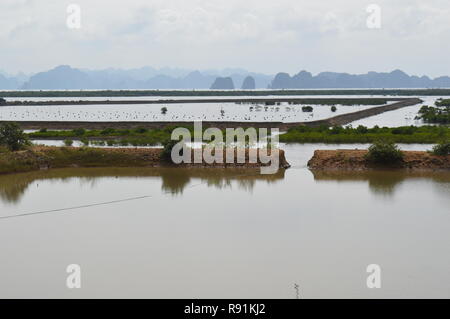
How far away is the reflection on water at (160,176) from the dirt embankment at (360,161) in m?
1.38

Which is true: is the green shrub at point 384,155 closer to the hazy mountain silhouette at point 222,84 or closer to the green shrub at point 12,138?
the green shrub at point 12,138

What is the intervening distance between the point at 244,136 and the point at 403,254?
16.0 m

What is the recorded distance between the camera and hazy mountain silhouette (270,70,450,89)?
16625 cm

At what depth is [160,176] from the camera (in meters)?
17.0

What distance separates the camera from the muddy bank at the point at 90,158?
17.9m

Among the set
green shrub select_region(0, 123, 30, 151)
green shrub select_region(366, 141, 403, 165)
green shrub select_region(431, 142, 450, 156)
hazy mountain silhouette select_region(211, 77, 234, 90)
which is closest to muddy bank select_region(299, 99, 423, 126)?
green shrub select_region(366, 141, 403, 165)

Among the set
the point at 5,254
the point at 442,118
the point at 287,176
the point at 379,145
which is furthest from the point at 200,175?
the point at 442,118

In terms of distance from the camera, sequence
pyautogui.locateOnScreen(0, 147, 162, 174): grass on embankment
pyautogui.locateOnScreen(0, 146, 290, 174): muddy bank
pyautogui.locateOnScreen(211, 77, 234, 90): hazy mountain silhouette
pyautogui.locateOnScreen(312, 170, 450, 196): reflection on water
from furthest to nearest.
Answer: pyautogui.locateOnScreen(211, 77, 234, 90): hazy mountain silhouette, pyautogui.locateOnScreen(0, 147, 162, 174): grass on embankment, pyautogui.locateOnScreen(0, 146, 290, 174): muddy bank, pyautogui.locateOnScreen(312, 170, 450, 196): reflection on water

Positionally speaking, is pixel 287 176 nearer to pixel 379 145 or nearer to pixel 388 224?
pixel 379 145

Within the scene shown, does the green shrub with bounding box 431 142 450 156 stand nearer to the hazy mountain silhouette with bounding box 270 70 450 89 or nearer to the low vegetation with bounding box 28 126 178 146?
the low vegetation with bounding box 28 126 178 146

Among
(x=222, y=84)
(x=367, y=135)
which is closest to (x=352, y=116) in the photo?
(x=367, y=135)

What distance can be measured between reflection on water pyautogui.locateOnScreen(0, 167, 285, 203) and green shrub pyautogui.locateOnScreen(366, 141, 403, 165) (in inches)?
109

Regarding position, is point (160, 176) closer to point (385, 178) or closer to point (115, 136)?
point (385, 178)

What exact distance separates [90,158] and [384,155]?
9.24m
